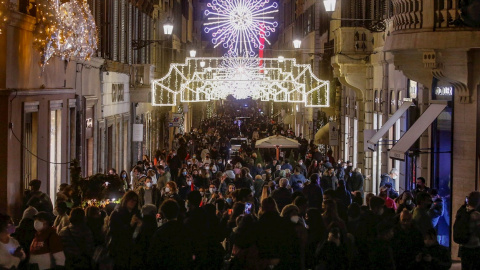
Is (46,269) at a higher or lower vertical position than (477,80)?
lower

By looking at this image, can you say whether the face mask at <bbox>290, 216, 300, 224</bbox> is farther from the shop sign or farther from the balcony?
the shop sign

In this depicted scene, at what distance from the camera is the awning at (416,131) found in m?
21.2

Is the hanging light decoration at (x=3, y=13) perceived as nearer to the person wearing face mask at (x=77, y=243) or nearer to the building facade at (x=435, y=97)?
the person wearing face mask at (x=77, y=243)

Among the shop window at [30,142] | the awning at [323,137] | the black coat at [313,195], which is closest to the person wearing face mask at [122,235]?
the black coat at [313,195]

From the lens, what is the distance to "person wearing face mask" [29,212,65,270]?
38.7 ft

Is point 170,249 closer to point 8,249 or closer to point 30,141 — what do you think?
point 8,249

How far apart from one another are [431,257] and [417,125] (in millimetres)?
10471

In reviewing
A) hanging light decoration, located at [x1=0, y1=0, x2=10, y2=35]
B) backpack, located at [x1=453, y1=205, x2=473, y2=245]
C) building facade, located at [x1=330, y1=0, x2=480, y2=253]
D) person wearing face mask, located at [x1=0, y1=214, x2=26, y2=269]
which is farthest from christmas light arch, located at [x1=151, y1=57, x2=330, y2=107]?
person wearing face mask, located at [x1=0, y1=214, x2=26, y2=269]

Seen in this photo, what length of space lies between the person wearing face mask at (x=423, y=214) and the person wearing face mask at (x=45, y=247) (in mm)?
4493

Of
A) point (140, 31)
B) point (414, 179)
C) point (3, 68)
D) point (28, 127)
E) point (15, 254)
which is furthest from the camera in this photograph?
point (140, 31)

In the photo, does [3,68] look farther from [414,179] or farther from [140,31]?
[140,31]

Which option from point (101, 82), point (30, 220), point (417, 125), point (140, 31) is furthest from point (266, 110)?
point (30, 220)

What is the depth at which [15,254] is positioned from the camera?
37.3 ft

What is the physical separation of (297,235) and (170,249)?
1.66 m
